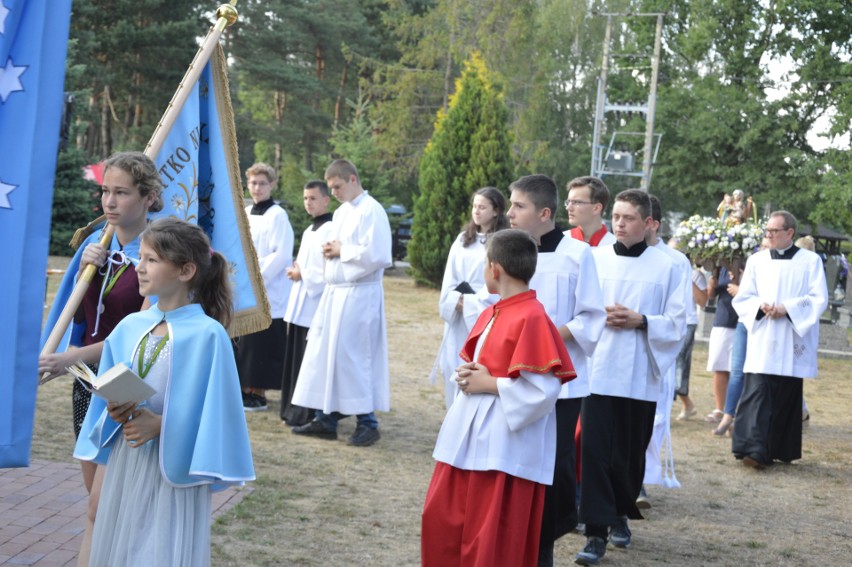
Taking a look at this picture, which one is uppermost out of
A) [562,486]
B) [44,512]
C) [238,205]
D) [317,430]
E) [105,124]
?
[105,124]

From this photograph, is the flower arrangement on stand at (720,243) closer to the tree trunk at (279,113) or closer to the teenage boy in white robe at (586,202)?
the teenage boy in white robe at (586,202)

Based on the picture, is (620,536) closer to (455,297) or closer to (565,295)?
(565,295)

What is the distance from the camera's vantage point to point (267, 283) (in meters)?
10.6

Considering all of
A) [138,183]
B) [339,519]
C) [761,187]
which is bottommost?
[339,519]

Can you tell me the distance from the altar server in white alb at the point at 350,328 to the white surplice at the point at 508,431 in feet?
14.4

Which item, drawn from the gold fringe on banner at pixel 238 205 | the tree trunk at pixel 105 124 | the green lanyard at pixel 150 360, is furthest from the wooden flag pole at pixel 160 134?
the tree trunk at pixel 105 124

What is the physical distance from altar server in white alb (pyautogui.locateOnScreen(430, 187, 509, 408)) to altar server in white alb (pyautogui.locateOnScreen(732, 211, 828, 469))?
289 cm

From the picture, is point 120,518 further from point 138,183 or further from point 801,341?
point 801,341

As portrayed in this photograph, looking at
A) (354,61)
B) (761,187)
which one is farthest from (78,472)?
(354,61)

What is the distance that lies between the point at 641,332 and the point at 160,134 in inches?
128

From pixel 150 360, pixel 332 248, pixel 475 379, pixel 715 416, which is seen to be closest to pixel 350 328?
pixel 332 248

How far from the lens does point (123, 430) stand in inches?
155

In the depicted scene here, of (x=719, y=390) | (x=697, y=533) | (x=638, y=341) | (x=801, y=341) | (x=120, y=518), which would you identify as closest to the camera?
(x=120, y=518)

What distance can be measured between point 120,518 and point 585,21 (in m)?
54.4
